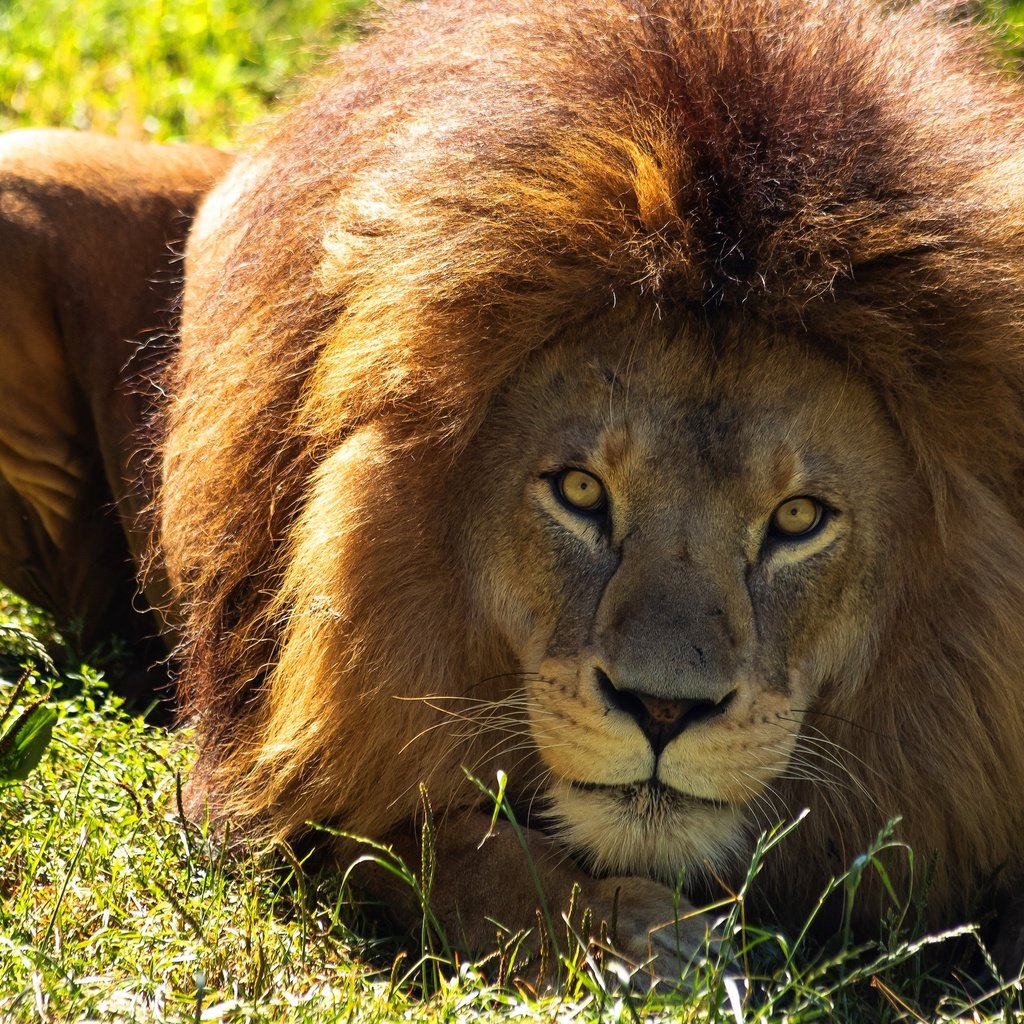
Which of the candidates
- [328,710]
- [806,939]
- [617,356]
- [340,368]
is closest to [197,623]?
[328,710]

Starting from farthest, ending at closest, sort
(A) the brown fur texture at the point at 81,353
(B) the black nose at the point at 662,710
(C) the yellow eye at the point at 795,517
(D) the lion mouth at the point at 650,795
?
1. (A) the brown fur texture at the point at 81,353
2. (C) the yellow eye at the point at 795,517
3. (D) the lion mouth at the point at 650,795
4. (B) the black nose at the point at 662,710

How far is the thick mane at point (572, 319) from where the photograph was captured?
3166mm

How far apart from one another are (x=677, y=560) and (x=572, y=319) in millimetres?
560

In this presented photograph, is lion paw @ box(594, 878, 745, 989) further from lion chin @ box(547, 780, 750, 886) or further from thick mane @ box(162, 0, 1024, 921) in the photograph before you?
thick mane @ box(162, 0, 1024, 921)

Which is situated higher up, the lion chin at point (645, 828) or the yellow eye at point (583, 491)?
the yellow eye at point (583, 491)

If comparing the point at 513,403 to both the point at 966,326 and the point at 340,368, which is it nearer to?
the point at 340,368

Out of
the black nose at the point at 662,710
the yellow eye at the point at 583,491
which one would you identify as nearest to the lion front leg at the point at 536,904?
the black nose at the point at 662,710

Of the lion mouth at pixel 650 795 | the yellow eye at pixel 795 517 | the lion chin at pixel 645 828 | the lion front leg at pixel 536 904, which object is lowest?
the lion front leg at pixel 536 904

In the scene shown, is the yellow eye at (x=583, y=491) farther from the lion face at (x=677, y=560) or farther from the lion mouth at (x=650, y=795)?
the lion mouth at (x=650, y=795)

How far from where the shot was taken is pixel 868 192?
3.16 metres

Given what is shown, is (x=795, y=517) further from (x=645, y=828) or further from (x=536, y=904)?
(x=536, y=904)

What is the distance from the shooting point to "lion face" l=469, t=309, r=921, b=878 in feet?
9.95

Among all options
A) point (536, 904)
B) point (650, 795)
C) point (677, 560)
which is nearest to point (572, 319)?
point (677, 560)

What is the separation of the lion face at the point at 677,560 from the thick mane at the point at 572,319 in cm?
9
